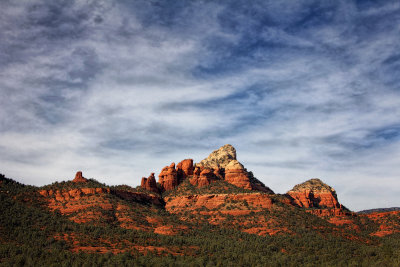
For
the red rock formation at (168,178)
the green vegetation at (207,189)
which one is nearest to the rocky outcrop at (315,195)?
the green vegetation at (207,189)

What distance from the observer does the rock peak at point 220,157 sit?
488ft

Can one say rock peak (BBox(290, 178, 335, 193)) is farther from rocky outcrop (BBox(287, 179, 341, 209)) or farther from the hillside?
the hillside

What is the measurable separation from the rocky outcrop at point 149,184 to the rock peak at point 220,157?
98.6 feet

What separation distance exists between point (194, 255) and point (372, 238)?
5887 centimetres

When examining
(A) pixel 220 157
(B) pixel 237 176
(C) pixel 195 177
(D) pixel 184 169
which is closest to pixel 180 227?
(C) pixel 195 177

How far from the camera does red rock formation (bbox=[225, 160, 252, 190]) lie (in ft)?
408

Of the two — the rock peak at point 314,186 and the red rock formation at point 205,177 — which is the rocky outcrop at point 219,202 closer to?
the red rock formation at point 205,177

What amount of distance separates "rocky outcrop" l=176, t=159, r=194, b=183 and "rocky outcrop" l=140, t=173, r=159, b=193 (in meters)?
10.9

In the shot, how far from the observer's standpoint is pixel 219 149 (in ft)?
531

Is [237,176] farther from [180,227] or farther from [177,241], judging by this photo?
[177,241]

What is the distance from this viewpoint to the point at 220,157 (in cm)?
15438

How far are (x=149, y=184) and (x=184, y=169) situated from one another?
56.2 ft

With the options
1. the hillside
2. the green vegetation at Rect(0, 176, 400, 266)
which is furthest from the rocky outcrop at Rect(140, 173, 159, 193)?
the green vegetation at Rect(0, 176, 400, 266)

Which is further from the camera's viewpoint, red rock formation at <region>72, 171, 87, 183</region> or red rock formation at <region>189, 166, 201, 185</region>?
red rock formation at <region>189, 166, 201, 185</region>
